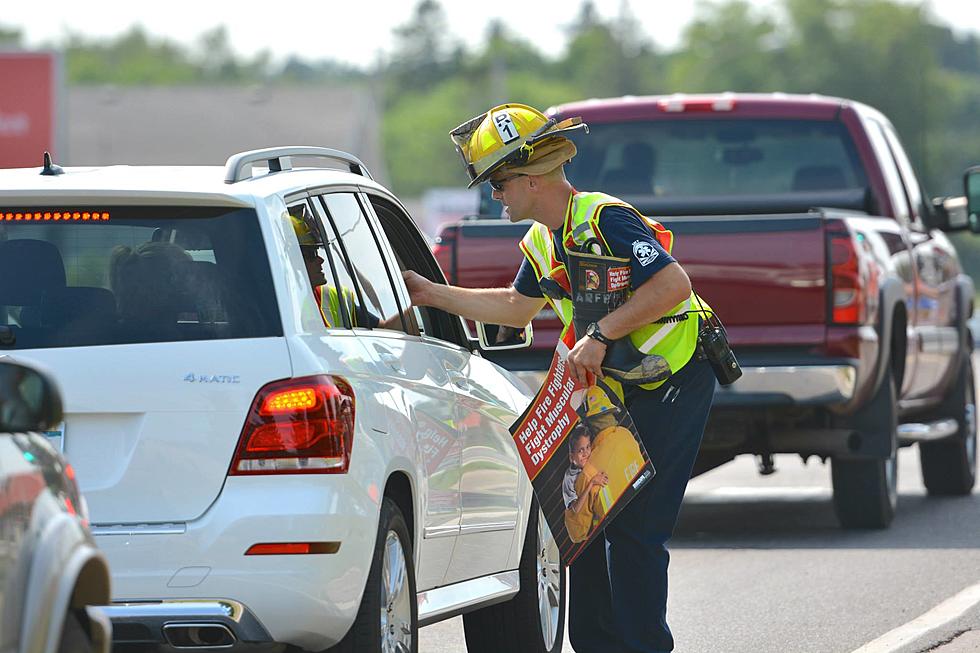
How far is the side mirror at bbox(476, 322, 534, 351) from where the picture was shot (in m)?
7.53

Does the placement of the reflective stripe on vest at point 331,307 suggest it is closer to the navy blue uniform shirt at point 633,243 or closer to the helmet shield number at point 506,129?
the helmet shield number at point 506,129

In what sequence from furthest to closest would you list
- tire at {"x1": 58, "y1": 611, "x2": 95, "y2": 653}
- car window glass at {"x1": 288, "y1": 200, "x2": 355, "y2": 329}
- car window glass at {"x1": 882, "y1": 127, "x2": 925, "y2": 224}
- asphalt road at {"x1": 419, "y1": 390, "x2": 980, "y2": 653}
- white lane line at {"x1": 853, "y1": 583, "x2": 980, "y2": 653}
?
1. car window glass at {"x1": 882, "y1": 127, "x2": 925, "y2": 224}
2. asphalt road at {"x1": 419, "y1": 390, "x2": 980, "y2": 653}
3. white lane line at {"x1": 853, "y1": 583, "x2": 980, "y2": 653}
4. car window glass at {"x1": 288, "y1": 200, "x2": 355, "y2": 329}
5. tire at {"x1": 58, "y1": 611, "x2": 95, "y2": 653}

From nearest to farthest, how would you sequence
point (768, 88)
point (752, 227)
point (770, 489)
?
point (752, 227), point (770, 489), point (768, 88)

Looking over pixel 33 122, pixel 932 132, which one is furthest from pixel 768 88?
pixel 33 122

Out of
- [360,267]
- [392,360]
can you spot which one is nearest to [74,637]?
[392,360]

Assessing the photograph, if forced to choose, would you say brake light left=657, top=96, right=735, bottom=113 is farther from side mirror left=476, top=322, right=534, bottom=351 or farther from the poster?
the poster

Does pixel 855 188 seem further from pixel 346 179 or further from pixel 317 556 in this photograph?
pixel 317 556

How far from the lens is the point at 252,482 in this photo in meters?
5.48

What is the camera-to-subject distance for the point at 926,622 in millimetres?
8477

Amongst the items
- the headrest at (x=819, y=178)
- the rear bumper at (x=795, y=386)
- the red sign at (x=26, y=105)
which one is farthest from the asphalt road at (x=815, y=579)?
the red sign at (x=26, y=105)

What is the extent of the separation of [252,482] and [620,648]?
5.19 ft

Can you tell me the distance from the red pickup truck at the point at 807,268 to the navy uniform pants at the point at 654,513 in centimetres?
424

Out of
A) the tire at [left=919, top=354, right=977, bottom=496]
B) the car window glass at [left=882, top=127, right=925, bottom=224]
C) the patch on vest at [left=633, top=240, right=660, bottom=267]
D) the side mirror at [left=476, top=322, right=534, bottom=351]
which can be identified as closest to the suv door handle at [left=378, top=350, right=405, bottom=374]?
the patch on vest at [left=633, top=240, right=660, bottom=267]

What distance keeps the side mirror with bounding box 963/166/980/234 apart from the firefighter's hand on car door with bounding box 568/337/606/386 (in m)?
7.19
